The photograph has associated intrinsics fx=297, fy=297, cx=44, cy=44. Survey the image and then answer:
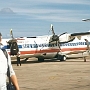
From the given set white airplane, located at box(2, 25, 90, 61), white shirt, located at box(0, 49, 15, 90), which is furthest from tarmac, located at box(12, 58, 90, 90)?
white shirt, located at box(0, 49, 15, 90)

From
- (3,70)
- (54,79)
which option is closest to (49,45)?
(54,79)

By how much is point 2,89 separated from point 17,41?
24.0 meters

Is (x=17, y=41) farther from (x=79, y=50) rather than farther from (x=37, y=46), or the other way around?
(x=79, y=50)

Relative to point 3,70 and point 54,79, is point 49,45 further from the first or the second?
point 3,70

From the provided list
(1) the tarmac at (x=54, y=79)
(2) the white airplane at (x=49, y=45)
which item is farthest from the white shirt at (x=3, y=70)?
(2) the white airplane at (x=49, y=45)

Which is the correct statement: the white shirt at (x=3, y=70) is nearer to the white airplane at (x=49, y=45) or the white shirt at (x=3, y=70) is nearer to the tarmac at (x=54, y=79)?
the tarmac at (x=54, y=79)

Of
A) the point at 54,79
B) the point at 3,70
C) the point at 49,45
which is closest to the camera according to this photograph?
the point at 3,70

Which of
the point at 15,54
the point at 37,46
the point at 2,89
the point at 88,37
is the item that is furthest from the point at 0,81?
the point at 88,37

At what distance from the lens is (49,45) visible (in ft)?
100

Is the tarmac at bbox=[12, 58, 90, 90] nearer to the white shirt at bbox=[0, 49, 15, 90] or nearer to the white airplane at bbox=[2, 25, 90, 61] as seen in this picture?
the white airplane at bbox=[2, 25, 90, 61]

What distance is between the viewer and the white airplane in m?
27.5

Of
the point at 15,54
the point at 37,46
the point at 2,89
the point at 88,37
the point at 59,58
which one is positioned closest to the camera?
the point at 2,89

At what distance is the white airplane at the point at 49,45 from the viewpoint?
2755 cm

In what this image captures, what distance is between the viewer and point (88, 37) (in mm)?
35562
